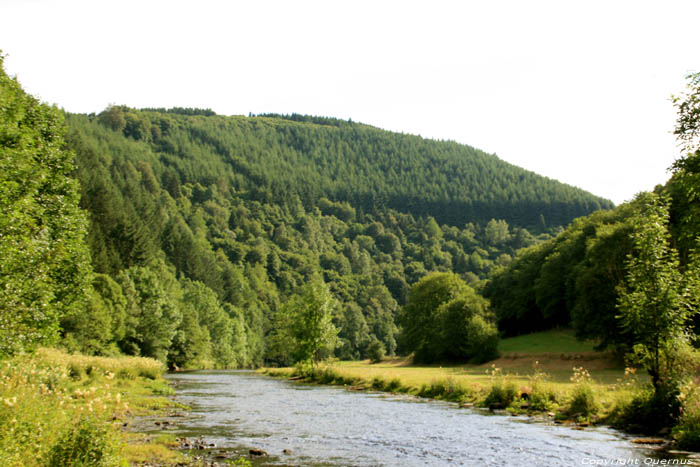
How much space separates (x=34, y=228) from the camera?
30.9 m

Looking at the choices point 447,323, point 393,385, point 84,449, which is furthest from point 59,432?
point 447,323

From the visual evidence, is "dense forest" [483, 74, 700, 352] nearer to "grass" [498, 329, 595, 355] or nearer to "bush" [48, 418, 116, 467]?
"grass" [498, 329, 595, 355]

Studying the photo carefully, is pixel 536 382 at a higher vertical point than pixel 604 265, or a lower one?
lower

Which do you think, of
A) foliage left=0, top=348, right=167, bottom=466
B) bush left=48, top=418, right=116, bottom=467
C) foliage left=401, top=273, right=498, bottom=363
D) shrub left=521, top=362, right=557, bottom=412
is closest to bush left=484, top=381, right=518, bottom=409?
shrub left=521, top=362, right=557, bottom=412

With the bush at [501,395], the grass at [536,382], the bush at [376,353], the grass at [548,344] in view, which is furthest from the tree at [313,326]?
the bush at [376,353]

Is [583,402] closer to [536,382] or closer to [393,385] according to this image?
[536,382]

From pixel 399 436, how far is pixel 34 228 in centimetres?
2248

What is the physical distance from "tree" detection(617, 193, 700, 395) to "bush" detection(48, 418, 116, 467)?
26.2 meters

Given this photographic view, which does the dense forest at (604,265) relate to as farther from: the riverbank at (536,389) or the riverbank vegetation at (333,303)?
the riverbank at (536,389)

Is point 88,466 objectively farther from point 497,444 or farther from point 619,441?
point 619,441

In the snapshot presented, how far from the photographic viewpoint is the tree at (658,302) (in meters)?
28.7

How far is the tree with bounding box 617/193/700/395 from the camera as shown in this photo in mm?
28672

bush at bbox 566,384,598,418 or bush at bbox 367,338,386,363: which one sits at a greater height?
bush at bbox 566,384,598,418

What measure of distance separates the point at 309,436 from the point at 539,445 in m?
10.6
